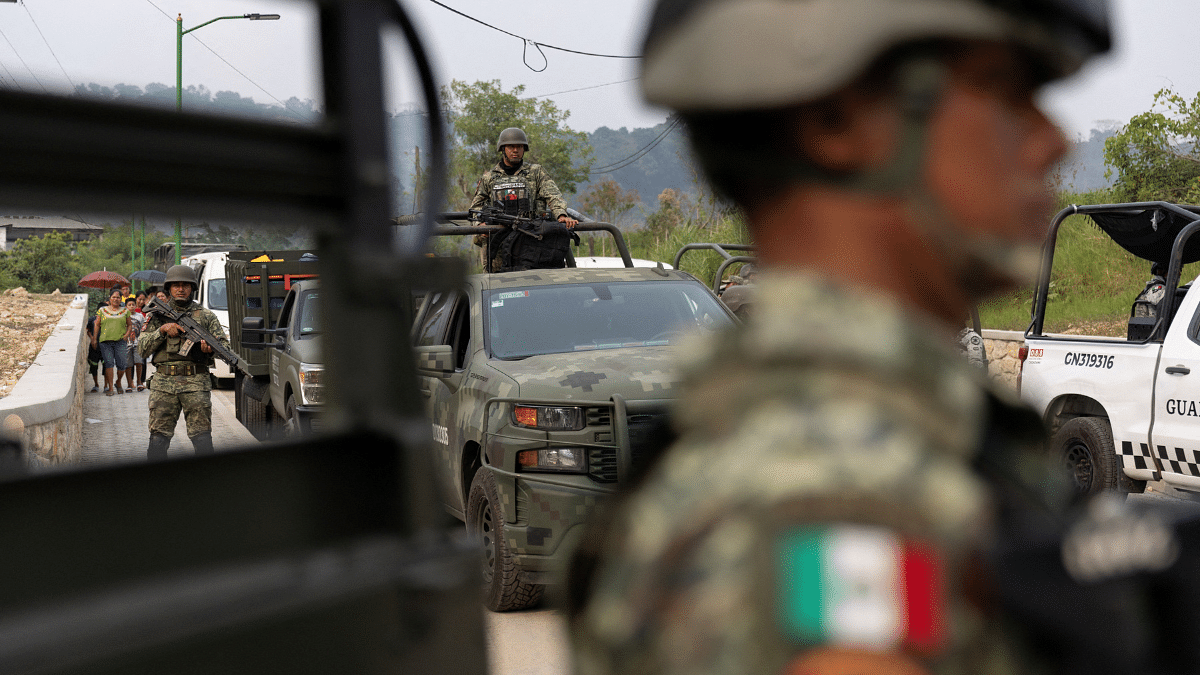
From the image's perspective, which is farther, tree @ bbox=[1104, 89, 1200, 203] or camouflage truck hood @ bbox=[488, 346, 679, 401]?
tree @ bbox=[1104, 89, 1200, 203]

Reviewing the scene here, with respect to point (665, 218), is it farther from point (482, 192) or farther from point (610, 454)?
point (610, 454)

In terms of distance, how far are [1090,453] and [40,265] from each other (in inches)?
808

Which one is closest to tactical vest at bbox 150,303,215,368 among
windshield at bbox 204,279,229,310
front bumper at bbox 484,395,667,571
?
front bumper at bbox 484,395,667,571

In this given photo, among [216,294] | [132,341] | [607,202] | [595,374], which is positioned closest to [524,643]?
[595,374]

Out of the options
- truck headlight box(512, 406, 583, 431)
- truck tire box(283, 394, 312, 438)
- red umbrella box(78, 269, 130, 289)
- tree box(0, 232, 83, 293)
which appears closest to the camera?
truck headlight box(512, 406, 583, 431)

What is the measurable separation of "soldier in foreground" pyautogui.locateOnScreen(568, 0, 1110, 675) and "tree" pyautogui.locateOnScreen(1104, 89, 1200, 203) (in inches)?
830

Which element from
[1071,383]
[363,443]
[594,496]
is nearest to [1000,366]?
[1071,383]

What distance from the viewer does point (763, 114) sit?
0.84 m

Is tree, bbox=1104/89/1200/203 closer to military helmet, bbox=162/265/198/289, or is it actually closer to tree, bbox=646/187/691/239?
military helmet, bbox=162/265/198/289

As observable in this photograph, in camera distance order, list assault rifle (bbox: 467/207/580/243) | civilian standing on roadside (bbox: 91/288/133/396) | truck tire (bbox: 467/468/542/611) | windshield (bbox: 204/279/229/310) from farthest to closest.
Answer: windshield (bbox: 204/279/229/310) < civilian standing on roadside (bbox: 91/288/133/396) < assault rifle (bbox: 467/207/580/243) < truck tire (bbox: 467/468/542/611)

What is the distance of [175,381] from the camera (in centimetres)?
959

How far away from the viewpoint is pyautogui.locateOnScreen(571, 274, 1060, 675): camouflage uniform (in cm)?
68

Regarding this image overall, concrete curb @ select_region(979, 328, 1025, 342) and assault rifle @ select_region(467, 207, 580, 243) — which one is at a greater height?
assault rifle @ select_region(467, 207, 580, 243)

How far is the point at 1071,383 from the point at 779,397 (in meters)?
8.05
